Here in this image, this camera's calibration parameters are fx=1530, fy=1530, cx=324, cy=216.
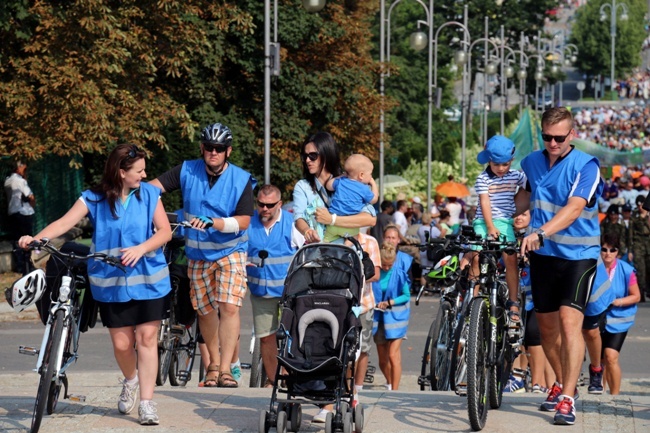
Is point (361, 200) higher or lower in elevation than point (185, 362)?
higher

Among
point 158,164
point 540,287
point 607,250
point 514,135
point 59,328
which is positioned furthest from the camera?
point 514,135

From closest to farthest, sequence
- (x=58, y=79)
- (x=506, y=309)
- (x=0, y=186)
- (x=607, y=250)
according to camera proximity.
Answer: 1. (x=506, y=309)
2. (x=607, y=250)
3. (x=58, y=79)
4. (x=0, y=186)

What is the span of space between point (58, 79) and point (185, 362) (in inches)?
478

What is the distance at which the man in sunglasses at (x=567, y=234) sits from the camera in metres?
8.70

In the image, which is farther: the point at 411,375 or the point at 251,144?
the point at 251,144

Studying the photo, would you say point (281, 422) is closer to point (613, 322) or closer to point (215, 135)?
point (215, 135)

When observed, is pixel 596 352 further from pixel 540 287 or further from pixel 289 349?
pixel 289 349

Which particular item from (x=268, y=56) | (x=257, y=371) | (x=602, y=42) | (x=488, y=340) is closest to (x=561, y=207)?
(x=488, y=340)

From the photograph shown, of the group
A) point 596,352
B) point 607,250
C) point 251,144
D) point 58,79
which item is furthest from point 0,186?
point 596,352

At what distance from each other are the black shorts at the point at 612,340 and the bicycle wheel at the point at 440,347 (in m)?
1.46

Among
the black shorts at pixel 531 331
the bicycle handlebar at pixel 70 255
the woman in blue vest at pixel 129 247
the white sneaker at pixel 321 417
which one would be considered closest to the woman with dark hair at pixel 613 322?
the black shorts at pixel 531 331

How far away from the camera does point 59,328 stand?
839 centimetres

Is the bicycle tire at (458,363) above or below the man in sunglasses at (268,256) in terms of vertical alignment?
below

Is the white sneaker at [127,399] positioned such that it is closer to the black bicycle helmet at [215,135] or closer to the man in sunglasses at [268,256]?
the man in sunglasses at [268,256]
